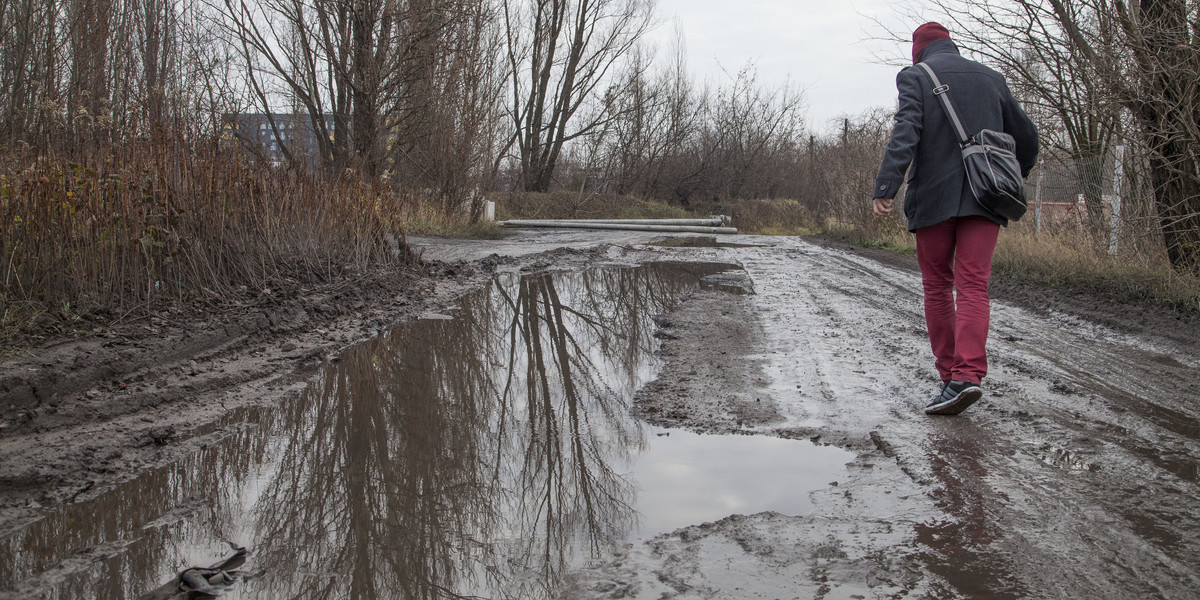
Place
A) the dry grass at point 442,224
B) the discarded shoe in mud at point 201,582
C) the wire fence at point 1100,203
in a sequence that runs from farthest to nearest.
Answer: the dry grass at point 442,224, the wire fence at point 1100,203, the discarded shoe in mud at point 201,582

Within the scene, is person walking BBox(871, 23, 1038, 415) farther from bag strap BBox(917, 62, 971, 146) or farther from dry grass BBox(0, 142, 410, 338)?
dry grass BBox(0, 142, 410, 338)

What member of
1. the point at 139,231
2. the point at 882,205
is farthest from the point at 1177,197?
the point at 139,231

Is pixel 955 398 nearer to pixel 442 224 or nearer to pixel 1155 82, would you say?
pixel 1155 82

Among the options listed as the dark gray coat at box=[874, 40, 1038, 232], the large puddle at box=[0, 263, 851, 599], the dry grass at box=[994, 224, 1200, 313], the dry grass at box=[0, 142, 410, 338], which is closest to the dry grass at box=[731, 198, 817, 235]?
the dry grass at box=[994, 224, 1200, 313]

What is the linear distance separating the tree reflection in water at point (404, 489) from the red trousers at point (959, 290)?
1671 mm

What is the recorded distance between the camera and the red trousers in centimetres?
405

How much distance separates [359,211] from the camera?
8.83 meters

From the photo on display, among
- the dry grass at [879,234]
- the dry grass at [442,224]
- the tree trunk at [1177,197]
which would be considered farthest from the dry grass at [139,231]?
the dry grass at [879,234]

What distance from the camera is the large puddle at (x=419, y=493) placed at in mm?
2406

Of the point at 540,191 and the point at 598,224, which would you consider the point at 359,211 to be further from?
the point at 540,191

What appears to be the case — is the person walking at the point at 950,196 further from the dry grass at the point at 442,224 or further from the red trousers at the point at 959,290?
the dry grass at the point at 442,224

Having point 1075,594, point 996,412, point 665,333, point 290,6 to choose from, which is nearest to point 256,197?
point 665,333

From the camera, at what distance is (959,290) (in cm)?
420

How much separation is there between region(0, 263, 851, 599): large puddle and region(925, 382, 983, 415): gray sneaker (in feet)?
2.64
